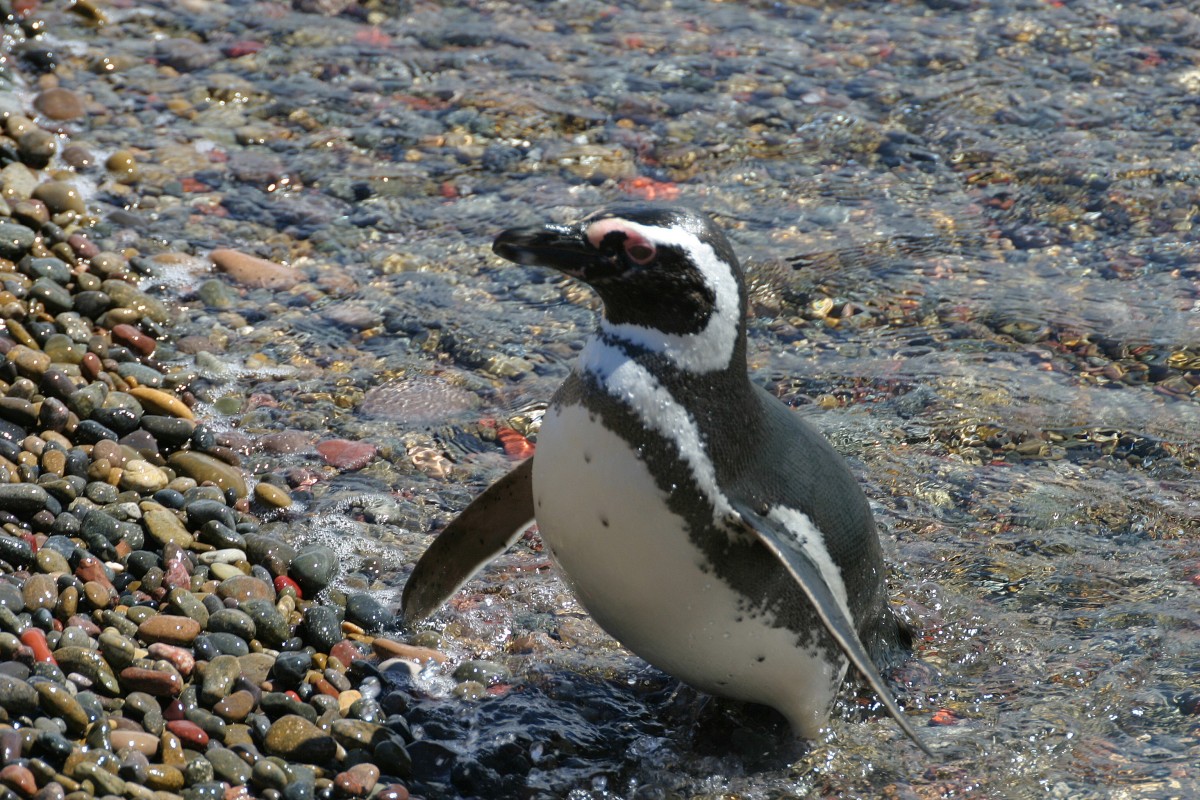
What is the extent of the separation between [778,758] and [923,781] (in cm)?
37

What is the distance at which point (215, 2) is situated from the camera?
8.84 metres

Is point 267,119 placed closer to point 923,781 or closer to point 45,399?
point 45,399

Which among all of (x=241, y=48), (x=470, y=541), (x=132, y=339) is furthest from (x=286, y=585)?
(x=241, y=48)

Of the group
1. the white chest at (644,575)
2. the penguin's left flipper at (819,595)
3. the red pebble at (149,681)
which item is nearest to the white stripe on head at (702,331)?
the white chest at (644,575)

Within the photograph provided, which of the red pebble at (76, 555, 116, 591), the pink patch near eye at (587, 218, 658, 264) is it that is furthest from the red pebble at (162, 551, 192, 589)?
the pink patch near eye at (587, 218, 658, 264)

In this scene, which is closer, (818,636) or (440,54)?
(818,636)

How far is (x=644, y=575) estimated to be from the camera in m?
3.35

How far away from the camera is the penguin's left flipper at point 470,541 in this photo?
155 inches

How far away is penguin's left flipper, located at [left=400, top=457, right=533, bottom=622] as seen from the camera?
12.9 ft

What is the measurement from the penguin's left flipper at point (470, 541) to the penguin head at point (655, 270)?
71 centimetres

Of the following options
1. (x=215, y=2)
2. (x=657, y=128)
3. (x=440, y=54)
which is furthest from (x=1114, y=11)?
(x=215, y=2)

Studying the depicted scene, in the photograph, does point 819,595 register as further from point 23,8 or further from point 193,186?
point 23,8

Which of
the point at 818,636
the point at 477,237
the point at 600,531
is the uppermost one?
the point at 600,531

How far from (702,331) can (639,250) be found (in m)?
0.25
